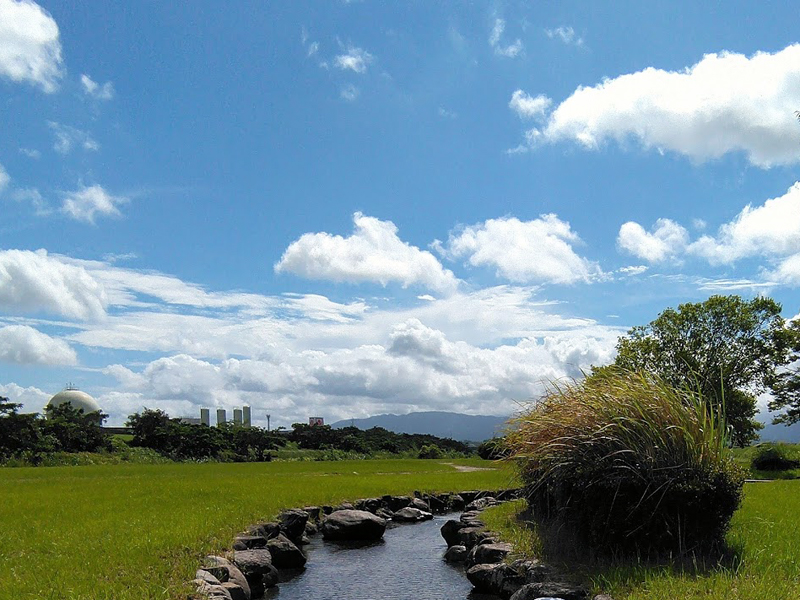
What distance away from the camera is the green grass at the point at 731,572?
773 cm

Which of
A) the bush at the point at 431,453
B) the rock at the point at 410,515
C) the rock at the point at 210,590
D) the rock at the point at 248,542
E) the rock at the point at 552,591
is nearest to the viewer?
the rock at the point at 552,591

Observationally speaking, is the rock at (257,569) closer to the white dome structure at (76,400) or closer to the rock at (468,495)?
the rock at (468,495)

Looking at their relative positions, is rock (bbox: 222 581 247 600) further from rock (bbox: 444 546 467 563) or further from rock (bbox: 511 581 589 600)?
rock (bbox: 444 546 467 563)

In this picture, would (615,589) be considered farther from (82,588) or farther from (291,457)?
(291,457)

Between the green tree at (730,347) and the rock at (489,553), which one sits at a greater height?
the green tree at (730,347)

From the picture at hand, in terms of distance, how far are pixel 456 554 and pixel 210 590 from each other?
675 cm

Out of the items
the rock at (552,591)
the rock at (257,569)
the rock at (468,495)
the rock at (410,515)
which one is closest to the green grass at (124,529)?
the rock at (257,569)

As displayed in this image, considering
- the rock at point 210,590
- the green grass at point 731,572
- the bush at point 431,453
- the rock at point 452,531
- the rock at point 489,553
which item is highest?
the green grass at point 731,572

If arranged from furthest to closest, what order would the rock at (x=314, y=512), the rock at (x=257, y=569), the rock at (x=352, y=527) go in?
1. the rock at (x=314, y=512)
2. the rock at (x=352, y=527)
3. the rock at (x=257, y=569)

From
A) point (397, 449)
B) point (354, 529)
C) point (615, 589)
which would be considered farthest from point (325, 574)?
point (397, 449)

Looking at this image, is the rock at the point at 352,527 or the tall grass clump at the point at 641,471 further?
the rock at the point at 352,527

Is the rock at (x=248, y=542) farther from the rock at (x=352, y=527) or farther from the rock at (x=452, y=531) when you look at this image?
the rock at (x=452, y=531)

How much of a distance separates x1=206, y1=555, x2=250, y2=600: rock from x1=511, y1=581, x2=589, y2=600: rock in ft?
14.3

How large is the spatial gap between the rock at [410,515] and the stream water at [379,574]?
12.4ft
